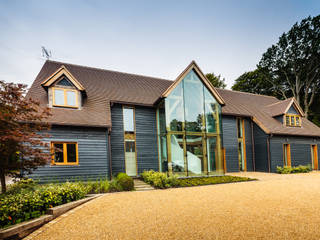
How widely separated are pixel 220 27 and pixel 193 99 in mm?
7196

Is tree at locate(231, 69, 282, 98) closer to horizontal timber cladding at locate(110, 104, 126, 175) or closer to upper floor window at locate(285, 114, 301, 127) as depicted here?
upper floor window at locate(285, 114, 301, 127)

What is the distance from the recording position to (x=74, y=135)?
11.5m

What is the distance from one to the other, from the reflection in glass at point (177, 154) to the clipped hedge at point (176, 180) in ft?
2.71

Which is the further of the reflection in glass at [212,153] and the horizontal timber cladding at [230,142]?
→ the horizontal timber cladding at [230,142]

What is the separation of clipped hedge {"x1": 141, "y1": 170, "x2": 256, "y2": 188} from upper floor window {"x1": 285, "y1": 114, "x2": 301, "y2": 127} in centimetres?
1025

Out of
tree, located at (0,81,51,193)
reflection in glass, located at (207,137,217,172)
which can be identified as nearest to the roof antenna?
tree, located at (0,81,51,193)

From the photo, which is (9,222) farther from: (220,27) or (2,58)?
(220,27)

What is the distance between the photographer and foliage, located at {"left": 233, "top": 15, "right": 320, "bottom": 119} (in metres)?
27.5

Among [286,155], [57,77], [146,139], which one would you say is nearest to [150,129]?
[146,139]

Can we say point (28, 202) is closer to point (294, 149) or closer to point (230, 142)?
point (230, 142)

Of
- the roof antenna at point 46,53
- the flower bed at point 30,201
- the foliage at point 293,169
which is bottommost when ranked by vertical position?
the foliage at point 293,169

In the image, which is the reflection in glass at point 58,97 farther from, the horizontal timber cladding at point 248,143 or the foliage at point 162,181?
the horizontal timber cladding at point 248,143

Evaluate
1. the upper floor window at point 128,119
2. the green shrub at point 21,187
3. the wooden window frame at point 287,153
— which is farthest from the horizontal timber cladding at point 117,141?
the wooden window frame at point 287,153

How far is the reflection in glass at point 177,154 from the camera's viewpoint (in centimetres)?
1272
